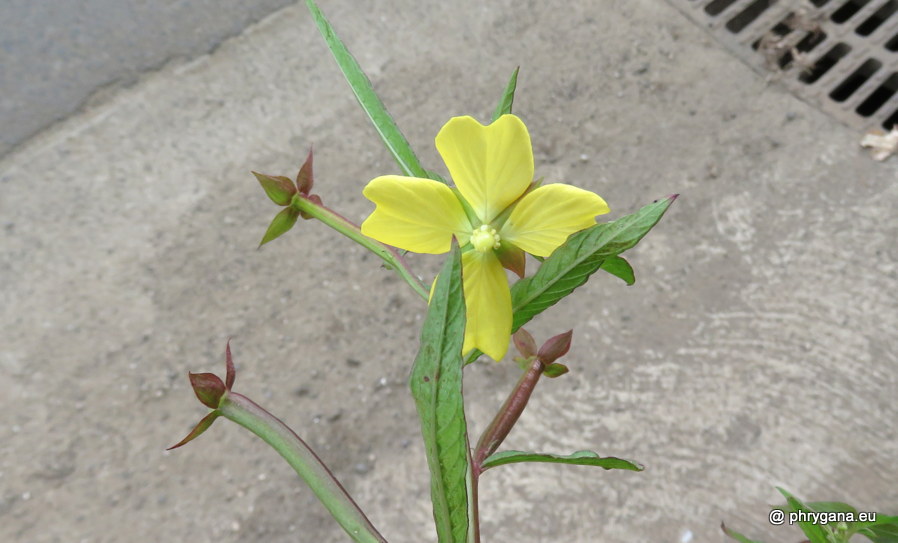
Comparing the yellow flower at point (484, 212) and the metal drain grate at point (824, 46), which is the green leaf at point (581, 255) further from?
the metal drain grate at point (824, 46)

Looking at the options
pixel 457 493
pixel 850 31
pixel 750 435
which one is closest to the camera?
pixel 457 493

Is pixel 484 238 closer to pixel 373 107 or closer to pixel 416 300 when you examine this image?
pixel 373 107

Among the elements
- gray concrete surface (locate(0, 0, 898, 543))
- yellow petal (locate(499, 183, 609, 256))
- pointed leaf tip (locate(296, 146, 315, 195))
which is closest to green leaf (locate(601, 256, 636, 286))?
yellow petal (locate(499, 183, 609, 256))

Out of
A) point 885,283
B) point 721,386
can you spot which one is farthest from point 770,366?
point 885,283

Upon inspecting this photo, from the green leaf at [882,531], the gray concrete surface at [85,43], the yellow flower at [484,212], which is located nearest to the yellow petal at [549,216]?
the yellow flower at [484,212]

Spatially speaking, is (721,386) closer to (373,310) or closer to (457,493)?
(373,310)

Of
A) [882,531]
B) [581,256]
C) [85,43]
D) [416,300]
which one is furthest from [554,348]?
[85,43]
